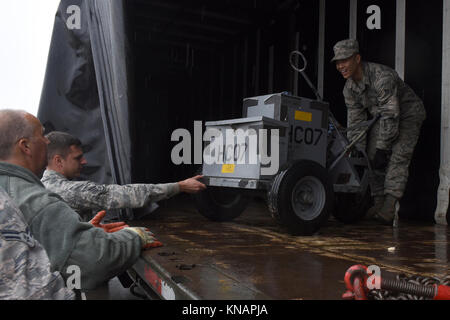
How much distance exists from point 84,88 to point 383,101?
9.43 feet

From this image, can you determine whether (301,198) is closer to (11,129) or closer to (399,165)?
(399,165)

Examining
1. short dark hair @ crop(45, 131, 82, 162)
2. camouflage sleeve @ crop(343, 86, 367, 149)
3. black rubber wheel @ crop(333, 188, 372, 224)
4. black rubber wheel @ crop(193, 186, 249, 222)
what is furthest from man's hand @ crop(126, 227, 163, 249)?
camouflage sleeve @ crop(343, 86, 367, 149)

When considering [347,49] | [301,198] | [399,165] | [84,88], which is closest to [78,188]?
[301,198]

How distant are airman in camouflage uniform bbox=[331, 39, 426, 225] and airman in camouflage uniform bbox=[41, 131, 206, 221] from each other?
219 centimetres

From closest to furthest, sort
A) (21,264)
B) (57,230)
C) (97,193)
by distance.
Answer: (21,264) → (57,230) → (97,193)

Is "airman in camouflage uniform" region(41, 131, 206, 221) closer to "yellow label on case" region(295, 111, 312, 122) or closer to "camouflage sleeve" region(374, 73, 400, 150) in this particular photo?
"yellow label on case" region(295, 111, 312, 122)

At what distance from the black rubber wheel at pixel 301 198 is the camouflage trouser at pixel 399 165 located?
3.59 feet

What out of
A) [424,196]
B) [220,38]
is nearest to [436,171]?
[424,196]

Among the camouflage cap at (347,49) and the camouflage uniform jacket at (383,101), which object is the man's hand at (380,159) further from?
the camouflage cap at (347,49)

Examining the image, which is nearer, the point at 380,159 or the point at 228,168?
the point at 228,168

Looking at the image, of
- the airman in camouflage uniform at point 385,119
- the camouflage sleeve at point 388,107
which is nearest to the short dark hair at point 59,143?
the airman in camouflage uniform at point 385,119

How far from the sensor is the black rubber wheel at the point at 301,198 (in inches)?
114

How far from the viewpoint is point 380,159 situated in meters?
4.05

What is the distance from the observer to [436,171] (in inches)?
167
